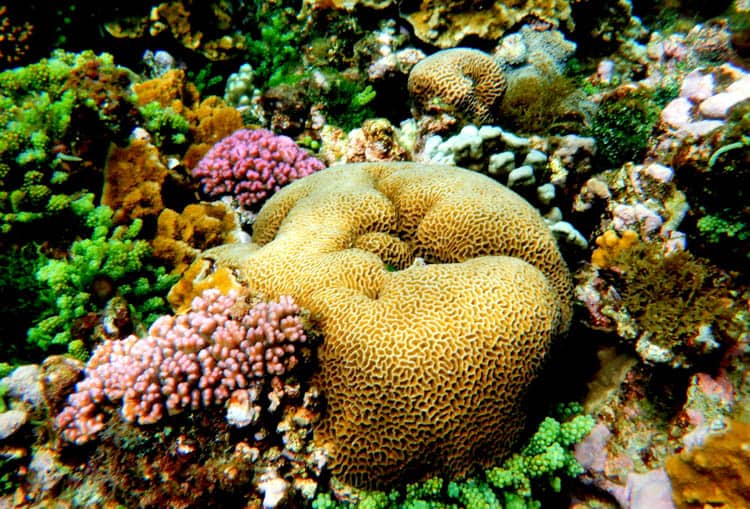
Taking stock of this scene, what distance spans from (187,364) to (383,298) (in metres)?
1.55

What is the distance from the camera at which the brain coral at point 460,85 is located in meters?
5.52

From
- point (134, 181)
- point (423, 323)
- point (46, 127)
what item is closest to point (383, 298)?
point (423, 323)

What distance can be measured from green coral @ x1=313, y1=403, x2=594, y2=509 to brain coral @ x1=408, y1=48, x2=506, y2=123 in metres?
4.44

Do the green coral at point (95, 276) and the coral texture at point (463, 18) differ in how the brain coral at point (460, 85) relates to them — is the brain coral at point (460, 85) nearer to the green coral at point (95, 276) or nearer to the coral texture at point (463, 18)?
the coral texture at point (463, 18)

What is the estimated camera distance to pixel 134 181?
4.40 meters

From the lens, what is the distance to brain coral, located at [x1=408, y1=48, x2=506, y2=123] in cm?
552

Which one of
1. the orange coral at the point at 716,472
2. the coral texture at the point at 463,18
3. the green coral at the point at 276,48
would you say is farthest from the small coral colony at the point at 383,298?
the green coral at the point at 276,48

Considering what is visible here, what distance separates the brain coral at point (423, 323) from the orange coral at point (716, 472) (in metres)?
1.19

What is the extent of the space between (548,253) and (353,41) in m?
5.62

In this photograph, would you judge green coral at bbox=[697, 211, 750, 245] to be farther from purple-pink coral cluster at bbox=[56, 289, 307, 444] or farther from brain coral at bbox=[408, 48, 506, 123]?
purple-pink coral cluster at bbox=[56, 289, 307, 444]

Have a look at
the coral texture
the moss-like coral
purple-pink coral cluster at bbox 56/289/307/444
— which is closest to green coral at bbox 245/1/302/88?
the coral texture

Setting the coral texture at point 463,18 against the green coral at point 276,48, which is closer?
the coral texture at point 463,18

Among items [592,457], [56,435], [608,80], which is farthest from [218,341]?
[608,80]

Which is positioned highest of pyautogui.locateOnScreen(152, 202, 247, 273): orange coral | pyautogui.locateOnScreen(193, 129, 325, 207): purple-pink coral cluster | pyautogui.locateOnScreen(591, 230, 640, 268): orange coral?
pyautogui.locateOnScreen(193, 129, 325, 207): purple-pink coral cluster
